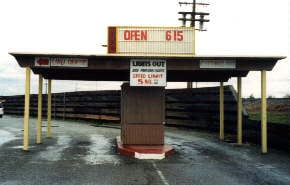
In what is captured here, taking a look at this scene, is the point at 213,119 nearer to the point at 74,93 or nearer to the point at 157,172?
the point at 157,172

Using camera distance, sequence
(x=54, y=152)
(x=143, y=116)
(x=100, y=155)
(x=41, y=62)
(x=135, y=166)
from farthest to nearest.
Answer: (x=143, y=116) < (x=41, y=62) < (x=54, y=152) < (x=100, y=155) < (x=135, y=166)

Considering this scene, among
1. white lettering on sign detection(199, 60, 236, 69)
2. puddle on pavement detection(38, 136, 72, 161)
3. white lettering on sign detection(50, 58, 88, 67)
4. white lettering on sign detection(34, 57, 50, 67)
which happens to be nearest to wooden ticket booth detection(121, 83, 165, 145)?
white lettering on sign detection(199, 60, 236, 69)

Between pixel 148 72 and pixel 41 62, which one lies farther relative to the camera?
pixel 148 72

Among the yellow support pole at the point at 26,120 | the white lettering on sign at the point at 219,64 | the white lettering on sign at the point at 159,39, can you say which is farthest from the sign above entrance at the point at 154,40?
the yellow support pole at the point at 26,120

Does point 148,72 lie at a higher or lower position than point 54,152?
higher

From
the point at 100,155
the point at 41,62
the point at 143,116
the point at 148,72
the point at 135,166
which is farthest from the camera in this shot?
the point at 143,116

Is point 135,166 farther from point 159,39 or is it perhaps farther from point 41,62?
point 159,39

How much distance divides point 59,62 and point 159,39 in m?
4.43

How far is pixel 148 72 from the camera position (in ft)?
39.8

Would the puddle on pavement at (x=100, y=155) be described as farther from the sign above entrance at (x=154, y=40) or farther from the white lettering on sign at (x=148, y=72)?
the sign above entrance at (x=154, y=40)

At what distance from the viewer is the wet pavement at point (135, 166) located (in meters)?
7.85

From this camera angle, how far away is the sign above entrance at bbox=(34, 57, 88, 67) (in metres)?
12.0

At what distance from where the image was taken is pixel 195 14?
3116 centimetres

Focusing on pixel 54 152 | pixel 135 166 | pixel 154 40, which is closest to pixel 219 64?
pixel 154 40
